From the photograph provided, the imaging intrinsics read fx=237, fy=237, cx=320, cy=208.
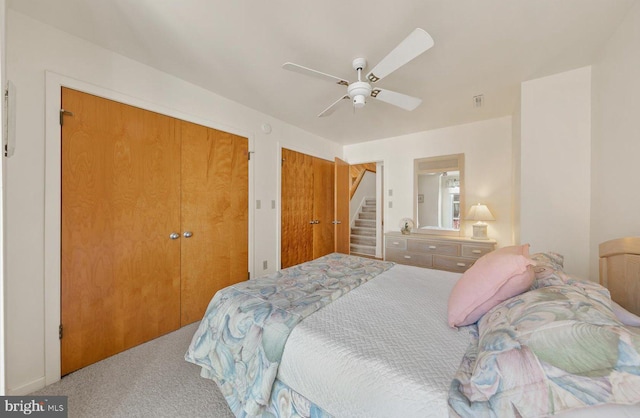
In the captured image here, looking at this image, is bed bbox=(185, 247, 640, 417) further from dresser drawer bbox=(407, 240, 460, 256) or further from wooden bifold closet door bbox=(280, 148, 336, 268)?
wooden bifold closet door bbox=(280, 148, 336, 268)

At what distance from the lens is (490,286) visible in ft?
3.43

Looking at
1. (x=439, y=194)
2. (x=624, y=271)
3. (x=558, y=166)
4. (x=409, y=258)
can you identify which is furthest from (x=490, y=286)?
(x=439, y=194)

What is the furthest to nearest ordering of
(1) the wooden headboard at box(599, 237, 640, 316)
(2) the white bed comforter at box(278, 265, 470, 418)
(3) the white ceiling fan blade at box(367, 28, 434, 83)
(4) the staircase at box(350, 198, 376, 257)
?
1. (4) the staircase at box(350, 198, 376, 257)
2. (3) the white ceiling fan blade at box(367, 28, 434, 83)
3. (1) the wooden headboard at box(599, 237, 640, 316)
4. (2) the white bed comforter at box(278, 265, 470, 418)

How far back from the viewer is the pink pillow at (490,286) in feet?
3.34

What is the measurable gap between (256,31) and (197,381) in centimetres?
248

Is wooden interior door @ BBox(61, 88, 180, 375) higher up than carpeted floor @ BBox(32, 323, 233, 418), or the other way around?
wooden interior door @ BBox(61, 88, 180, 375)

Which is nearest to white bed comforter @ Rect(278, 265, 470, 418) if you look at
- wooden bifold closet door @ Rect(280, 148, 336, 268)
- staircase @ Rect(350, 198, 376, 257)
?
wooden bifold closet door @ Rect(280, 148, 336, 268)

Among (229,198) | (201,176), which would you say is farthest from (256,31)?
(229,198)

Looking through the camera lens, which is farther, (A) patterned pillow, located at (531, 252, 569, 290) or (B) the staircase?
(B) the staircase

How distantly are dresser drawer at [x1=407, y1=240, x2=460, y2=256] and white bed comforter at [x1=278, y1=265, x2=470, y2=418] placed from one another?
2139 mm

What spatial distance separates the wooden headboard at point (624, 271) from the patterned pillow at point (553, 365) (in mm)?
645

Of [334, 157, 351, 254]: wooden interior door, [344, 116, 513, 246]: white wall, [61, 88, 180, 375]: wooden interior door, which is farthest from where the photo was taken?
[334, 157, 351, 254]: wooden interior door

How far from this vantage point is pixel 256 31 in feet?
5.47

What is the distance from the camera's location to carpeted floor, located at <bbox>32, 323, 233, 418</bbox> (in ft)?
4.62
